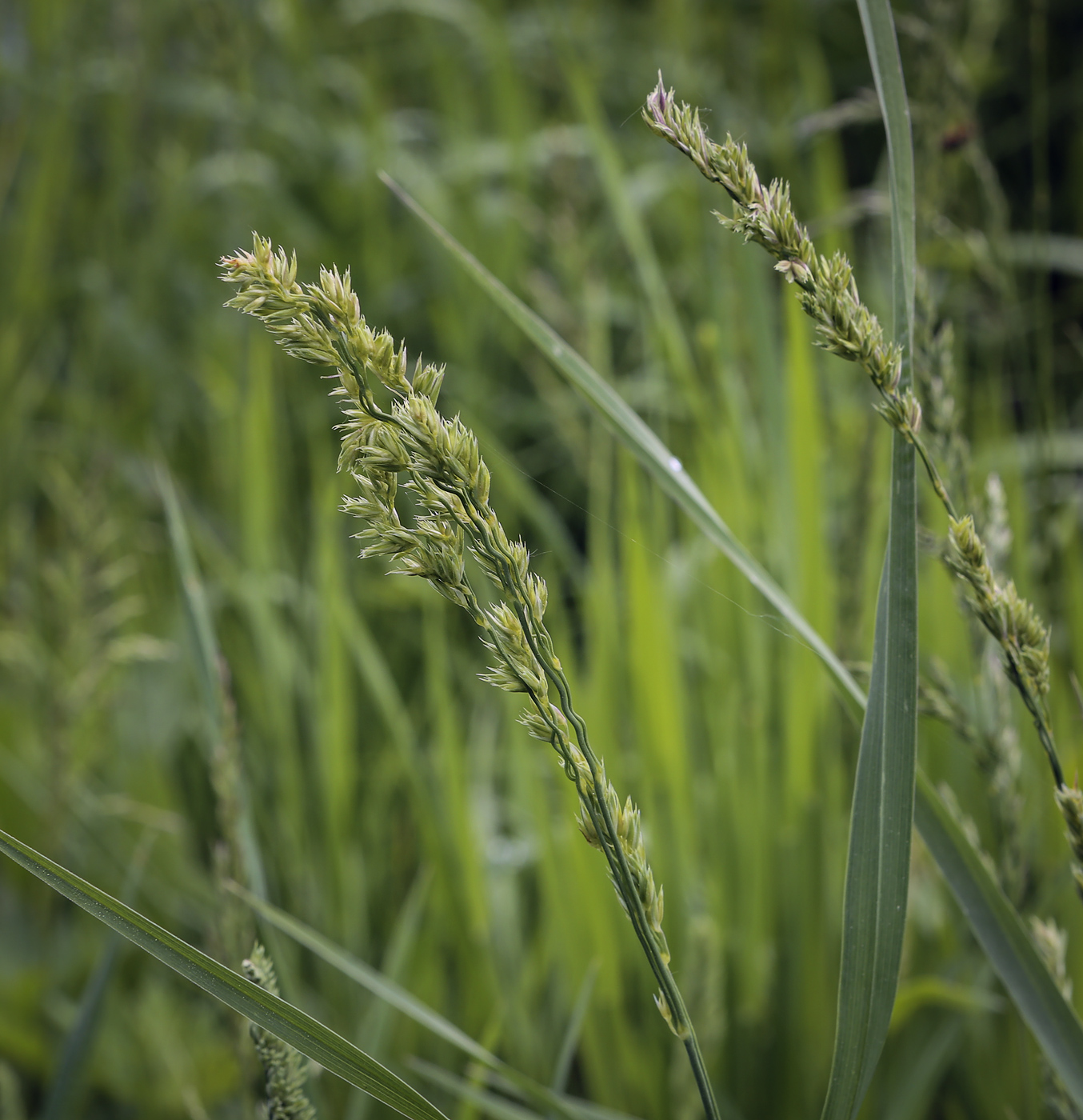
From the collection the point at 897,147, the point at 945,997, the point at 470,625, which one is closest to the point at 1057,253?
the point at 470,625

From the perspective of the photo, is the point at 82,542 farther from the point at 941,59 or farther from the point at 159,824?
the point at 941,59

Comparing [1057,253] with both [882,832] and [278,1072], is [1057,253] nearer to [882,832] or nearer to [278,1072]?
[882,832]

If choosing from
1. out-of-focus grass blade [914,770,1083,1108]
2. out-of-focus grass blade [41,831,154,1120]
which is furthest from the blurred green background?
out-of-focus grass blade [914,770,1083,1108]

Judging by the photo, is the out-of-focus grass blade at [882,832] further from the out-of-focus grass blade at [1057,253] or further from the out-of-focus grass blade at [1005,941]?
the out-of-focus grass blade at [1057,253]

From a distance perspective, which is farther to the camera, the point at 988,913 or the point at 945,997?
the point at 945,997

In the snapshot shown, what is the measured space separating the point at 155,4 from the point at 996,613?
216 centimetres

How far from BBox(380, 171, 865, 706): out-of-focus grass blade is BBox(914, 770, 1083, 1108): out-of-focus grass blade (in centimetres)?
7

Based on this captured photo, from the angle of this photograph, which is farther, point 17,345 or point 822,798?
point 17,345

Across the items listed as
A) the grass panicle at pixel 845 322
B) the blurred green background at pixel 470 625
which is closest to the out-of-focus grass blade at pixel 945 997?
the blurred green background at pixel 470 625

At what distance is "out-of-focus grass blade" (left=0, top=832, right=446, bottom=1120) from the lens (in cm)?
34

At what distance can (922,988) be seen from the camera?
756mm

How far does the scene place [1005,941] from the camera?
45 centimetres

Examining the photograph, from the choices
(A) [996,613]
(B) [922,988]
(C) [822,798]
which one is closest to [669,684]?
(C) [822,798]

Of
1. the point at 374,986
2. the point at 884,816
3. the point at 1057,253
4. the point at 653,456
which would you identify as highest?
the point at 1057,253
